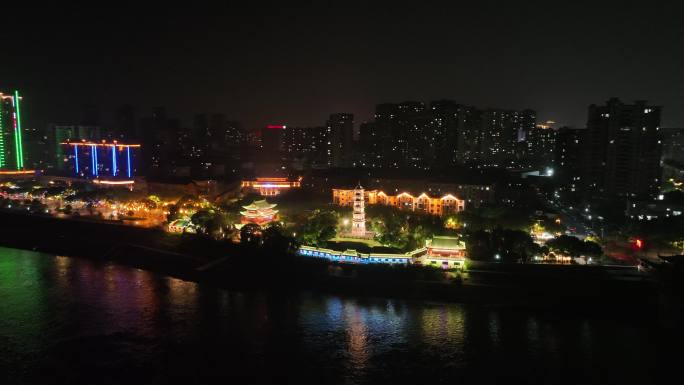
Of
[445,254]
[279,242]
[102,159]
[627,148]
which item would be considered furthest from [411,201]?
[102,159]

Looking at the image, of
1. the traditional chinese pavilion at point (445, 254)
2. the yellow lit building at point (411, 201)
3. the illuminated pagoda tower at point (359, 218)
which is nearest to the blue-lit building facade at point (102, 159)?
the yellow lit building at point (411, 201)

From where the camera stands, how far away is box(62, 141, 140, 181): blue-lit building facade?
28328 mm

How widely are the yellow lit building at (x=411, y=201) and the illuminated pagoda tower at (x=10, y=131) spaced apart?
70.5 ft

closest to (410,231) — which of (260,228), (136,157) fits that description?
(260,228)

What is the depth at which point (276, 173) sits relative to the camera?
27375 mm

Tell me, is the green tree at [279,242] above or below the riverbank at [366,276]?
above

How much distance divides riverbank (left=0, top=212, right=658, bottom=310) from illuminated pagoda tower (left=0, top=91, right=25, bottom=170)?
1702 centimetres

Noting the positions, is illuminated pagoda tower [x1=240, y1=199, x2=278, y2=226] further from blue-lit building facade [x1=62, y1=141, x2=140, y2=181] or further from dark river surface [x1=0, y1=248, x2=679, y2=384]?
blue-lit building facade [x1=62, y1=141, x2=140, y2=181]

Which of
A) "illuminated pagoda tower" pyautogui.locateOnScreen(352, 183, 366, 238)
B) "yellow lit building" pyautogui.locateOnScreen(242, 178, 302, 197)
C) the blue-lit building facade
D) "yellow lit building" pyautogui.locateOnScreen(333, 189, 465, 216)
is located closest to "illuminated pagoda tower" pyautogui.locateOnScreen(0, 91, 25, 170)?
the blue-lit building facade

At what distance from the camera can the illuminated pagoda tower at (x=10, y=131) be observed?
28.8 metres

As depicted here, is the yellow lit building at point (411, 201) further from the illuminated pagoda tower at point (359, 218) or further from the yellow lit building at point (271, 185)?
the yellow lit building at point (271, 185)

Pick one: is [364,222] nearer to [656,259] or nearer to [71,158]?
[656,259]

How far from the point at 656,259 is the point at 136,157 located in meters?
30.4

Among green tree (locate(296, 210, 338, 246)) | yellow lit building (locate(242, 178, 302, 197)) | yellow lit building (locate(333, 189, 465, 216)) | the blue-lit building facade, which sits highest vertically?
the blue-lit building facade
